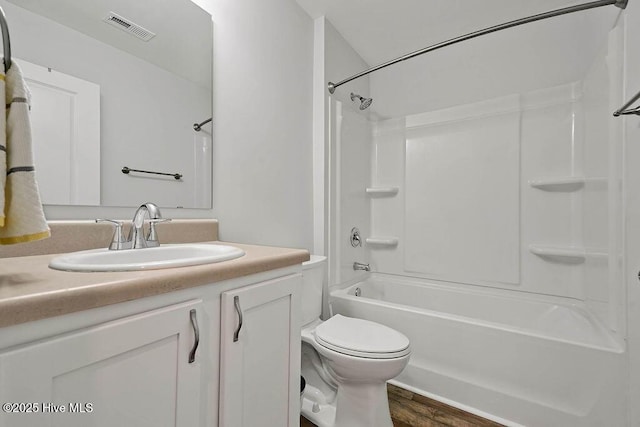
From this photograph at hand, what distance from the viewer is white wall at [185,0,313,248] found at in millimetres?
1409

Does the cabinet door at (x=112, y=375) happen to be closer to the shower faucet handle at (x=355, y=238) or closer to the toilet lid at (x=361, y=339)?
the toilet lid at (x=361, y=339)

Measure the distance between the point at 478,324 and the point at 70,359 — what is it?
1.66m

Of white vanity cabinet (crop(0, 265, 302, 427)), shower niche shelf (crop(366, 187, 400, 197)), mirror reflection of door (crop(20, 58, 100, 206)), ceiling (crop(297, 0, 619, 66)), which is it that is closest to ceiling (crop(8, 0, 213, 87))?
mirror reflection of door (crop(20, 58, 100, 206))

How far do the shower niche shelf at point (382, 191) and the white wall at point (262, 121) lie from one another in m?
0.74

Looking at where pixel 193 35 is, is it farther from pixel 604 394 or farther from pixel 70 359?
pixel 604 394

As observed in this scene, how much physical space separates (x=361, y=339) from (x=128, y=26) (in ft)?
5.44

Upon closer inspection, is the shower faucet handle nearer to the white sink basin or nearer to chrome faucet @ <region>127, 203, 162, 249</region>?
the white sink basin

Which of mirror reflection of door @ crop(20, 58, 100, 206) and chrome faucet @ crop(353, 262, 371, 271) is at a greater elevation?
mirror reflection of door @ crop(20, 58, 100, 206)

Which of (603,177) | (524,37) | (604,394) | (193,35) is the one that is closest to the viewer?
(604,394)

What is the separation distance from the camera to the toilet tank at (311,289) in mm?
1574

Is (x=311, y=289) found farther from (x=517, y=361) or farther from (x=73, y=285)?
(x=73, y=285)

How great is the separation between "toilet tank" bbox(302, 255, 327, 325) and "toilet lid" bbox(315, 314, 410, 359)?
0.53ft

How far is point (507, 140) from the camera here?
6.72ft

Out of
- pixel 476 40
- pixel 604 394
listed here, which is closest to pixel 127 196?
pixel 604 394
